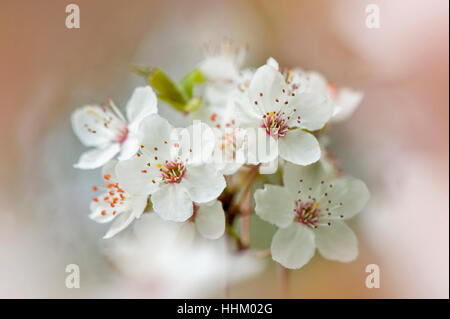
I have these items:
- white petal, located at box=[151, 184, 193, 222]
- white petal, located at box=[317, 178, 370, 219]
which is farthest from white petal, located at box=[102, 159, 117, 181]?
white petal, located at box=[317, 178, 370, 219]

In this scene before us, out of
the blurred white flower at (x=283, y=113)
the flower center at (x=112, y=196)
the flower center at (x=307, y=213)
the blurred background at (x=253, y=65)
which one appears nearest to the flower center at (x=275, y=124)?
the blurred white flower at (x=283, y=113)

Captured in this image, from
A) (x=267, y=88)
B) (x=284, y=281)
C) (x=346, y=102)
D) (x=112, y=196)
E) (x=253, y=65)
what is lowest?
(x=284, y=281)

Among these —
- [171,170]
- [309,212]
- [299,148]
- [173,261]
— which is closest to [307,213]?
[309,212]

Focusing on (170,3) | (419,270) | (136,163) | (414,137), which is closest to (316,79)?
(136,163)

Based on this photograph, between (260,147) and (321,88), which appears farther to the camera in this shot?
(321,88)

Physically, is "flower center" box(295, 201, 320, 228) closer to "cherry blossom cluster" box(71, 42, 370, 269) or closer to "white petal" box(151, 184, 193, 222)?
"cherry blossom cluster" box(71, 42, 370, 269)

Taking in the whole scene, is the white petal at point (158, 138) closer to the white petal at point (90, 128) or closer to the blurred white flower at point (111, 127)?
the blurred white flower at point (111, 127)

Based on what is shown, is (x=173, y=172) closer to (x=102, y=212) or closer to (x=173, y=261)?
(x=102, y=212)
